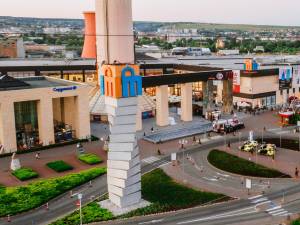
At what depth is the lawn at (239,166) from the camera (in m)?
52.9

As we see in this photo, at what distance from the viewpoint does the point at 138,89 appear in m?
43.2

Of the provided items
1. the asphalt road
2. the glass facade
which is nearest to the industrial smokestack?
the glass facade

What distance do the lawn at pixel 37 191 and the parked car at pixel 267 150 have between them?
22355 millimetres

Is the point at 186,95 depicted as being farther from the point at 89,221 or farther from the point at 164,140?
the point at 89,221

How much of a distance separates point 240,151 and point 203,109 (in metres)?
25.2

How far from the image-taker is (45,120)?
223 feet

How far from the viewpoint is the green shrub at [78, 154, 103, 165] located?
59.6 m

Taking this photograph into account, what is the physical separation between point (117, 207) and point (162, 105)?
37.5m

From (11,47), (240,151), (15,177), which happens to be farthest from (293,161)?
(11,47)

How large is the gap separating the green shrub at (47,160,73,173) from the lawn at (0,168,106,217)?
11.5 feet

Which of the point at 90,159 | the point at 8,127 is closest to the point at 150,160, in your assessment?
the point at 90,159

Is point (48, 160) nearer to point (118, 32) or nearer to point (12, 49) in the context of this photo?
point (118, 32)

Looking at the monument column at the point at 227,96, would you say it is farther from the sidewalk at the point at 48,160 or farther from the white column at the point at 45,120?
the white column at the point at 45,120

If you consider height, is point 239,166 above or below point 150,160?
above
